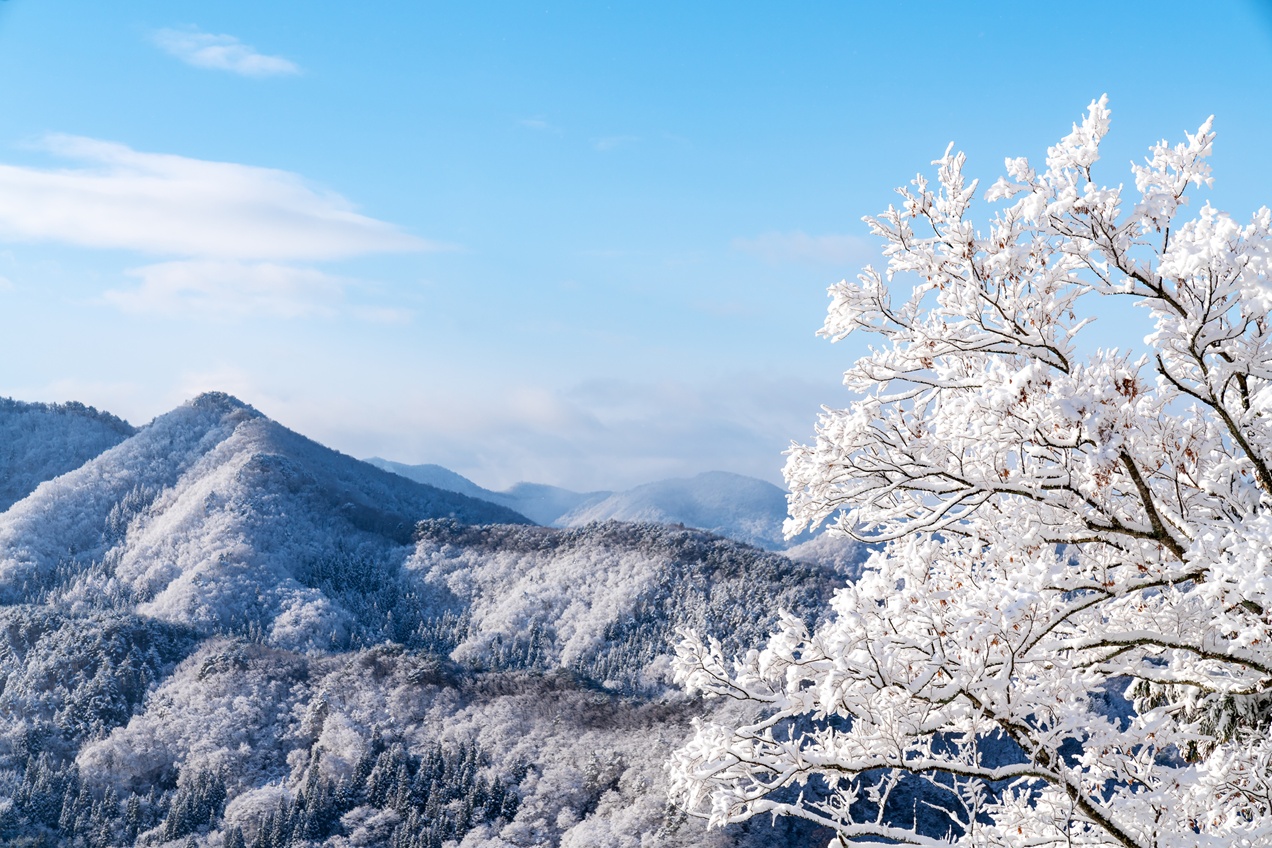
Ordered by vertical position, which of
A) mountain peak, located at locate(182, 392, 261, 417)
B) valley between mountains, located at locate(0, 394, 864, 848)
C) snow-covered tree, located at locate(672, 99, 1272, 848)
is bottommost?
valley between mountains, located at locate(0, 394, 864, 848)

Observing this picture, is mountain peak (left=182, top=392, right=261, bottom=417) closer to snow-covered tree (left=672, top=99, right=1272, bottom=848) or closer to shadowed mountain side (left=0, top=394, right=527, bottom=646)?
shadowed mountain side (left=0, top=394, right=527, bottom=646)

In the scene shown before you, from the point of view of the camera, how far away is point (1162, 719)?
7.21 meters

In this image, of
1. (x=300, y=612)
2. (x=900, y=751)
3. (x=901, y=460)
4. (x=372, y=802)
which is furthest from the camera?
(x=300, y=612)

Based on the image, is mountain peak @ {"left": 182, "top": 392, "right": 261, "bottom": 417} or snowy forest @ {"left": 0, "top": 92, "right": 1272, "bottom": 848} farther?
mountain peak @ {"left": 182, "top": 392, "right": 261, "bottom": 417}

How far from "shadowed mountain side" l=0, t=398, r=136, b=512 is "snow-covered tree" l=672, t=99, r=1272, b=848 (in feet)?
518

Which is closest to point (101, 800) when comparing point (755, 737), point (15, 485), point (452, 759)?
point (452, 759)

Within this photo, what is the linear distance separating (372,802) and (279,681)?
16.0 metres

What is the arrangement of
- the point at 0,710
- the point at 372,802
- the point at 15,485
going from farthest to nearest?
the point at 15,485
the point at 0,710
the point at 372,802

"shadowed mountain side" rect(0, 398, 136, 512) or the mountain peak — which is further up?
the mountain peak

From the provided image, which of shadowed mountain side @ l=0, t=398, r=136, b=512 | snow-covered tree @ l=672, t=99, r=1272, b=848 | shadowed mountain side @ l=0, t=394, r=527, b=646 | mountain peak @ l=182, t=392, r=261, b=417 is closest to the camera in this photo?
snow-covered tree @ l=672, t=99, r=1272, b=848

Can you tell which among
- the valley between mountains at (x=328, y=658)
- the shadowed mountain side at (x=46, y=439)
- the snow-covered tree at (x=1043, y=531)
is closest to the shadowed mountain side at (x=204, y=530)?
the valley between mountains at (x=328, y=658)

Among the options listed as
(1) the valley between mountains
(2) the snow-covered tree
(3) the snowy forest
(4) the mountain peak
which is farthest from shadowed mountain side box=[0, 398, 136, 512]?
(2) the snow-covered tree

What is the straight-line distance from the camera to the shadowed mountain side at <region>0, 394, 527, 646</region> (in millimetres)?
86938

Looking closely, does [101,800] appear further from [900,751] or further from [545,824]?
[900,751]
